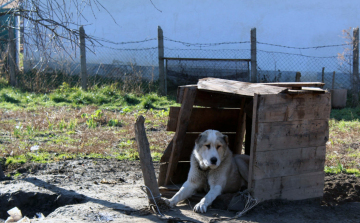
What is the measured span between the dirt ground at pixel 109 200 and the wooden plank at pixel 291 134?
692 mm

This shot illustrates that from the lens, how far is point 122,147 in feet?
23.0

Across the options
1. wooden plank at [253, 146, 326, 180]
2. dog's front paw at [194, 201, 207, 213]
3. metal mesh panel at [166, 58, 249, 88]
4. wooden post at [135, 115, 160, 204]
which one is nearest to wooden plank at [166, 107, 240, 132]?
wooden post at [135, 115, 160, 204]

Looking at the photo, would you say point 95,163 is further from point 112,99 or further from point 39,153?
point 112,99

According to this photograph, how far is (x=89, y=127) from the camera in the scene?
8.13m

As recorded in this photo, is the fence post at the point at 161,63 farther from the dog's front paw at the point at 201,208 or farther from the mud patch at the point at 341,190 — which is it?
the dog's front paw at the point at 201,208

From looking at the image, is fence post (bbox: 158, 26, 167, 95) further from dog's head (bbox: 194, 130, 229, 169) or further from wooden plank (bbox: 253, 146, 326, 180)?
wooden plank (bbox: 253, 146, 326, 180)

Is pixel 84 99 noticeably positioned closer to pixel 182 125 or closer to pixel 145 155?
pixel 182 125

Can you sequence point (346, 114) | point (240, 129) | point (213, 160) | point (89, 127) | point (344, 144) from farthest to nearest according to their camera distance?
point (346, 114) → point (89, 127) → point (344, 144) → point (240, 129) → point (213, 160)

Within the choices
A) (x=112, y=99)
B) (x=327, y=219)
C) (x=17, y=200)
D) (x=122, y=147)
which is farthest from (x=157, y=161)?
(x=112, y=99)

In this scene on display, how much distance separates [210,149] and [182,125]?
588mm

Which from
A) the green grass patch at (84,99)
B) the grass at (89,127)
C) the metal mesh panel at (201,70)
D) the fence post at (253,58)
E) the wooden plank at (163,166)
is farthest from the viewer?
the metal mesh panel at (201,70)

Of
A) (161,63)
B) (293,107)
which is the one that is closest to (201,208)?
(293,107)

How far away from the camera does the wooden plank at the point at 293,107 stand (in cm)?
386

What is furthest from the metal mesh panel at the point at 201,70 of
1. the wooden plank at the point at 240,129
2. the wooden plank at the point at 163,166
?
the wooden plank at the point at 163,166
